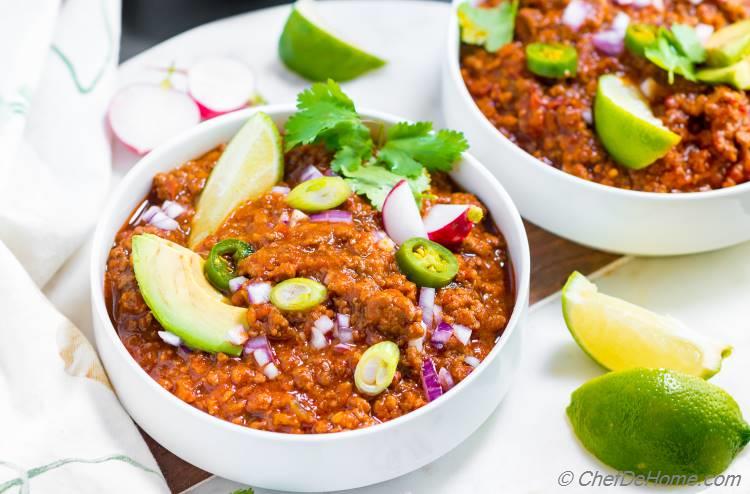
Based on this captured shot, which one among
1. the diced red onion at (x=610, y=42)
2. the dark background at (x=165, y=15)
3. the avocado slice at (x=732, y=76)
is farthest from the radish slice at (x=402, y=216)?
the dark background at (x=165, y=15)

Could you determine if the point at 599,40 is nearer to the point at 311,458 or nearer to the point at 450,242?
the point at 450,242

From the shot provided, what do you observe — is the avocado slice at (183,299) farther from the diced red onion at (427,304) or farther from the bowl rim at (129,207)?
the diced red onion at (427,304)

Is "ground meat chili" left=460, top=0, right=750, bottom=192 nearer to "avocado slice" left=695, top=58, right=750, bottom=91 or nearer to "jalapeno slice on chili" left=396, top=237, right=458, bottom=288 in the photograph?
"avocado slice" left=695, top=58, right=750, bottom=91

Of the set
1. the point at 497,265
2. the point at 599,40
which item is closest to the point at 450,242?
the point at 497,265

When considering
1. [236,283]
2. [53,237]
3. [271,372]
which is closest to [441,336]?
[271,372]

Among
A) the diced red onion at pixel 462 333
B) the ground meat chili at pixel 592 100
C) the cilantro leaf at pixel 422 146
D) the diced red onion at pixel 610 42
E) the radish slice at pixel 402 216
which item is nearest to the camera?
the diced red onion at pixel 462 333

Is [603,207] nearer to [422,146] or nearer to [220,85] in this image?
→ [422,146]

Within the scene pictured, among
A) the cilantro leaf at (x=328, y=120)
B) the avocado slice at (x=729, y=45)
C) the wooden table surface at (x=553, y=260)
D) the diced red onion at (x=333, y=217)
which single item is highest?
the avocado slice at (x=729, y=45)
